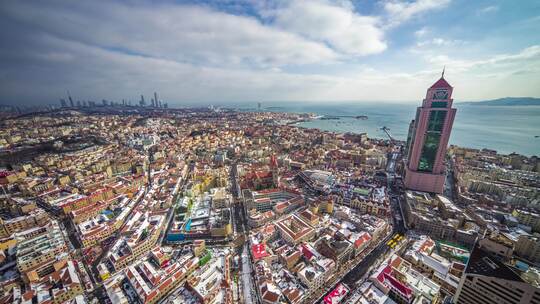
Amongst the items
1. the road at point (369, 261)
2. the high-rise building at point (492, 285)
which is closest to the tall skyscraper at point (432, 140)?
the road at point (369, 261)

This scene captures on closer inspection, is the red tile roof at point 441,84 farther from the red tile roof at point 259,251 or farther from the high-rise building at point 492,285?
the red tile roof at point 259,251

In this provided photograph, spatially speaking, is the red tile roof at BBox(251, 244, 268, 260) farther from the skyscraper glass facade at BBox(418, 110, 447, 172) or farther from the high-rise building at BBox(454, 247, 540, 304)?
the skyscraper glass facade at BBox(418, 110, 447, 172)

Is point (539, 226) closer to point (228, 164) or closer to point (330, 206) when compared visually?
point (330, 206)

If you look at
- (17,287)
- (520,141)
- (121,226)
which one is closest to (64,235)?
(121,226)

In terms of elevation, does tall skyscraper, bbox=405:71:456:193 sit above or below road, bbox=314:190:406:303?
above

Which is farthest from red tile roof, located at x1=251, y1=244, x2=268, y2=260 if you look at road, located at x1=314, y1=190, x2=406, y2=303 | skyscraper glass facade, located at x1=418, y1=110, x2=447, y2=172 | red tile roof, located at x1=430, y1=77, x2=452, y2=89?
red tile roof, located at x1=430, y1=77, x2=452, y2=89
